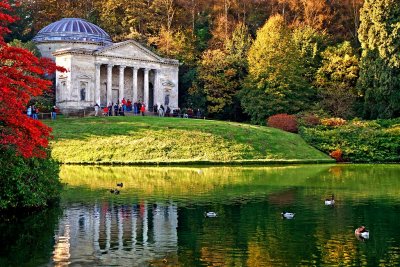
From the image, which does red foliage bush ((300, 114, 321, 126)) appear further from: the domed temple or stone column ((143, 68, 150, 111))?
stone column ((143, 68, 150, 111))

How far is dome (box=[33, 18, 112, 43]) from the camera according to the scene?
6825cm

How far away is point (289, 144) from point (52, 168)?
28505mm

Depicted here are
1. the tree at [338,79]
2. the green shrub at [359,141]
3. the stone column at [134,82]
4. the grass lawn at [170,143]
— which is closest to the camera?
the grass lawn at [170,143]

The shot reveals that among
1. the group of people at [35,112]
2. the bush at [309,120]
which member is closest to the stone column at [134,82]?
the group of people at [35,112]

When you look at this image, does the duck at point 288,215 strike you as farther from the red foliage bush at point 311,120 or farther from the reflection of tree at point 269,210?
the red foliage bush at point 311,120

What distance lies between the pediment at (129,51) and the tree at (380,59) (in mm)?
22153

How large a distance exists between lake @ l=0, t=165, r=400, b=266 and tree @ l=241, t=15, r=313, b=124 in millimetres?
29997

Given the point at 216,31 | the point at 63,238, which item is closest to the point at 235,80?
the point at 216,31

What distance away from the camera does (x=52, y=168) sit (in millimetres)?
23406

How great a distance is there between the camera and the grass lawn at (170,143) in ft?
143

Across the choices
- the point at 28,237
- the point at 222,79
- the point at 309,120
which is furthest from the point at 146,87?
the point at 28,237

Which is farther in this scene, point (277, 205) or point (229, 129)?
point (229, 129)

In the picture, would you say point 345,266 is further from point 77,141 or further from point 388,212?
point 77,141

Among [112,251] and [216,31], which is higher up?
[216,31]
